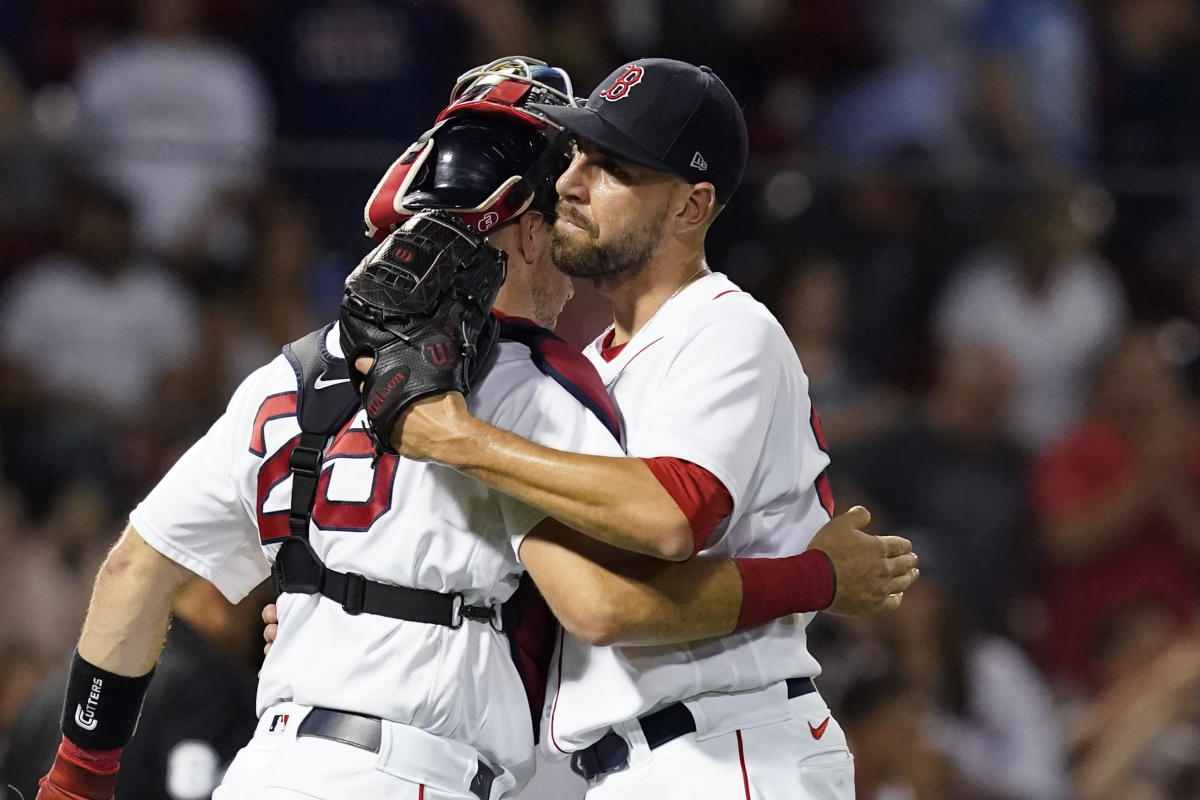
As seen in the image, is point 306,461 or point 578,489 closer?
point 578,489

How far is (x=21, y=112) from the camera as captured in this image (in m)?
7.11

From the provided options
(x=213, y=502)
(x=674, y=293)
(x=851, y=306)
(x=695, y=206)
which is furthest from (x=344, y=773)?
(x=851, y=306)

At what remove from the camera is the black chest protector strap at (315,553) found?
2963mm

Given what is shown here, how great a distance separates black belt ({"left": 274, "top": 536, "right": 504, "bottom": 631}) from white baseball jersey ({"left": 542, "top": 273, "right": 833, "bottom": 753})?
253 millimetres

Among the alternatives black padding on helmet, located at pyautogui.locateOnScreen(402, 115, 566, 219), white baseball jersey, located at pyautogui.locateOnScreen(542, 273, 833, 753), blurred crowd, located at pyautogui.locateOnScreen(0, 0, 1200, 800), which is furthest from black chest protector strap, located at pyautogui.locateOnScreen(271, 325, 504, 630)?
blurred crowd, located at pyautogui.locateOnScreen(0, 0, 1200, 800)

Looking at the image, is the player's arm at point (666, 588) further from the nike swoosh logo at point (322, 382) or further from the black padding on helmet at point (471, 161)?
the black padding on helmet at point (471, 161)

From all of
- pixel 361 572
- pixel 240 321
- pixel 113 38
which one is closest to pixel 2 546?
pixel 240 321

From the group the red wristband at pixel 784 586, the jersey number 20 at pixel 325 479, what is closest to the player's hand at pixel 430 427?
the jersey number 20 at pixel 325 479

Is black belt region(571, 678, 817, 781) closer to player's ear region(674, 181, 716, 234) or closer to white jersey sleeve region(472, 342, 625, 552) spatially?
white jersey sleeve region(472, 342, 625, 552)

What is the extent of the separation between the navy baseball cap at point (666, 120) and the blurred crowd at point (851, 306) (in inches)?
111

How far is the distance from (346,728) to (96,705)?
67 centimetres

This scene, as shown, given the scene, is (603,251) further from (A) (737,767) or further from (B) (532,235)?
(A) (737,767)

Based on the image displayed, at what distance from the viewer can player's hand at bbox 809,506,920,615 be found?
3246 mm

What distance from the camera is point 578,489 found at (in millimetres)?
2867
